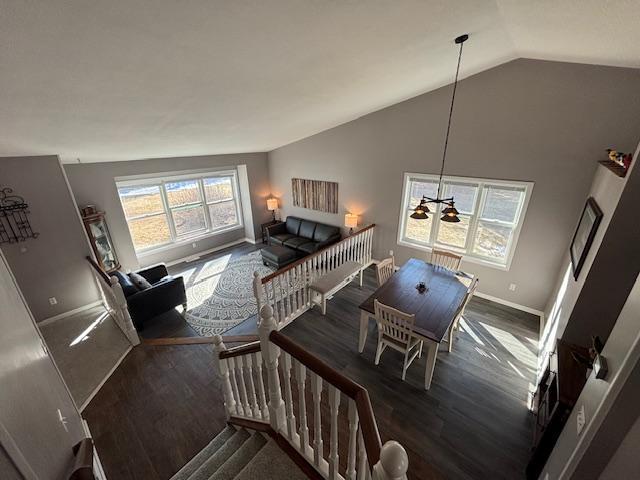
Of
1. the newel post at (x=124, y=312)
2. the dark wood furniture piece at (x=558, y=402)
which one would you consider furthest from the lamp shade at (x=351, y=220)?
the newel post at (x=124, y=312)

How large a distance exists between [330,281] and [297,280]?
0.55 meters

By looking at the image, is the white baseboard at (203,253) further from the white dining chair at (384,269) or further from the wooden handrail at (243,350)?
the wooden handrail at (243,350)

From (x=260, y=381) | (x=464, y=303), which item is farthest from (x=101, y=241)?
(x=464, y=303)

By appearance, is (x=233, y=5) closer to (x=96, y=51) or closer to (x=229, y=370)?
(x=96, y=51)

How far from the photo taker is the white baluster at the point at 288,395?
5.31ft

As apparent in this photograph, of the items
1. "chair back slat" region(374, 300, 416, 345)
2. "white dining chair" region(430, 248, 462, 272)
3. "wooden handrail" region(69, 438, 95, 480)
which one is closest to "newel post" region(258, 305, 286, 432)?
"wooden handrail" region(69, 438, 95, 480)

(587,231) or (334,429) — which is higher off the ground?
(587,231)

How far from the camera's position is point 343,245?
4.95 m

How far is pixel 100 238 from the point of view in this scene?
194 inches

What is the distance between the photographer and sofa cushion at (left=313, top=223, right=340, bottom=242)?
6.24 m

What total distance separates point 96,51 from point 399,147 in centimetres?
440

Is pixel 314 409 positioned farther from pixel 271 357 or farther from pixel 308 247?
pixel 308 247

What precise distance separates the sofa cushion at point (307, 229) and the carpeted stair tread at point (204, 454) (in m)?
4.59

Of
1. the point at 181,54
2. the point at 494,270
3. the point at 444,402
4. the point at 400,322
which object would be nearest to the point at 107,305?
the point at 181,54
